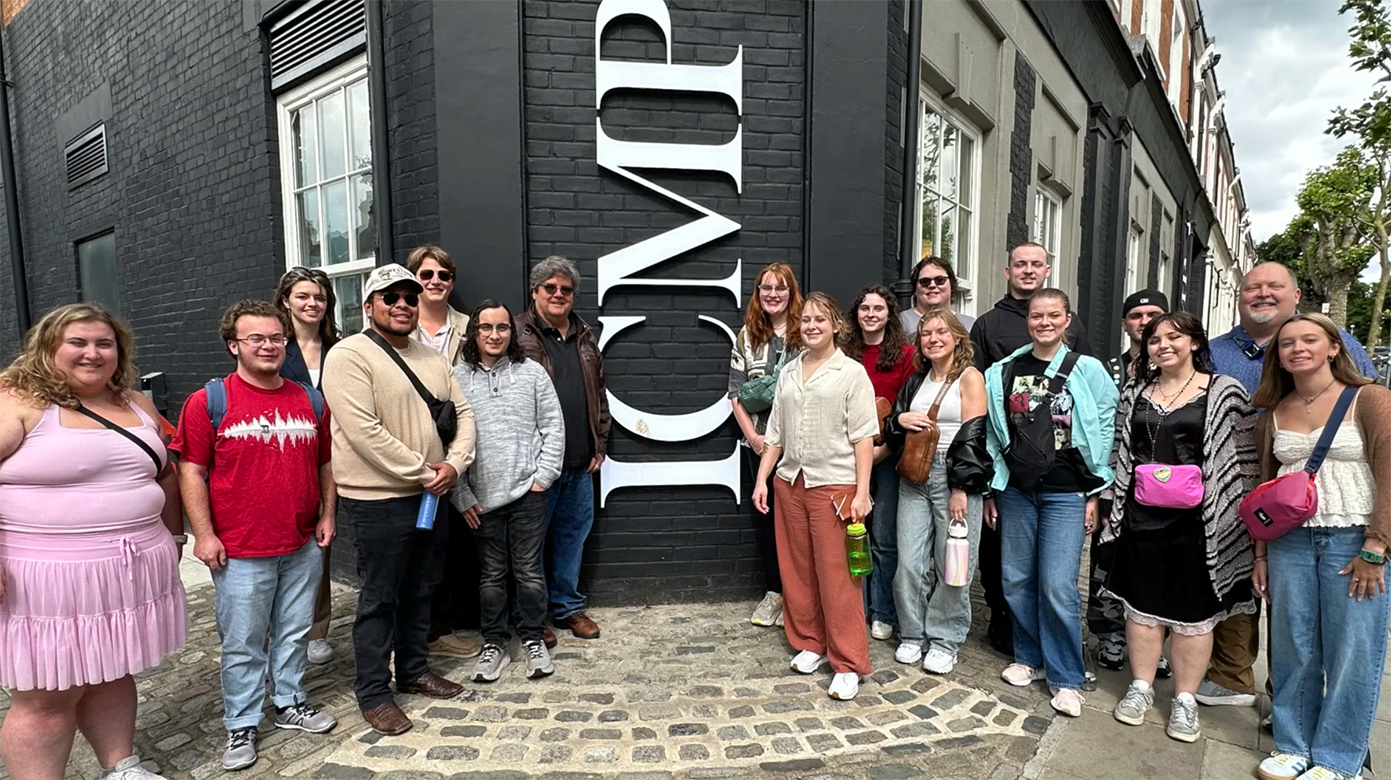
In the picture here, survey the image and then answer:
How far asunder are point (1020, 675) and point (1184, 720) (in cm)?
66

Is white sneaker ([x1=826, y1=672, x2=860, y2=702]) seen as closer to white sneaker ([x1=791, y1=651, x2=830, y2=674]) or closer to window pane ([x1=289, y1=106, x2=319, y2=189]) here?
white sneaker ([x1=791, y1=651, x2=830, y2=674])

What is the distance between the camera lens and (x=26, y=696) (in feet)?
7.51

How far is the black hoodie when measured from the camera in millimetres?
3744

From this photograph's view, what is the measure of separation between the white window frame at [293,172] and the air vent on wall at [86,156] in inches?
119

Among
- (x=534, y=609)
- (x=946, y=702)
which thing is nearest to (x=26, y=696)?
(x=534, y=609)

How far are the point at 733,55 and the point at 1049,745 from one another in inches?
154

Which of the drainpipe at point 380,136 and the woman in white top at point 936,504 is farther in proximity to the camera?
the drainpipe at point 380,136

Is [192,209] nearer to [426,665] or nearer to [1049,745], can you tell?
[426,665]

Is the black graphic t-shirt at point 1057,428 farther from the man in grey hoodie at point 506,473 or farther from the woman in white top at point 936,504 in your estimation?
the man in grey hoodie at point 506,473

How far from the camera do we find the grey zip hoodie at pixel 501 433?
3.28 m

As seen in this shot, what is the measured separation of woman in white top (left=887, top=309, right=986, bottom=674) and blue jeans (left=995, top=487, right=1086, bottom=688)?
19 cm

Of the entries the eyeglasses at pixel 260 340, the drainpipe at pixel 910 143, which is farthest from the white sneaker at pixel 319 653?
the drainpipe at pixel 910 143

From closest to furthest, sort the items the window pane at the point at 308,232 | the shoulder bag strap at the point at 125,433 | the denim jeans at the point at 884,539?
the shoulder bag strap at the point at 125,433
the denim jeans at the point at 884,539
the window pane at the point at 308,232

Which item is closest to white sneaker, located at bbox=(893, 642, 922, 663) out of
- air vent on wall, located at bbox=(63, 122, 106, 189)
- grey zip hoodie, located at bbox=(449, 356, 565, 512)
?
grey zip hoodie, located at bbox=(449, 356, 565, 512)
